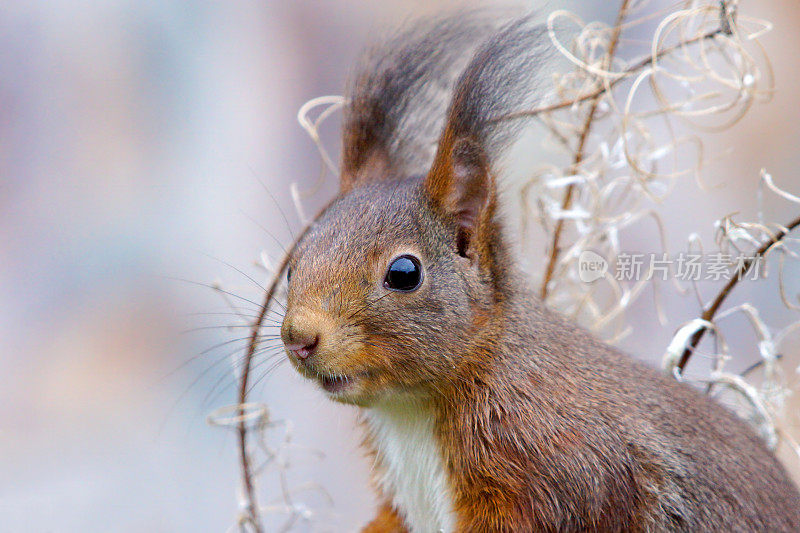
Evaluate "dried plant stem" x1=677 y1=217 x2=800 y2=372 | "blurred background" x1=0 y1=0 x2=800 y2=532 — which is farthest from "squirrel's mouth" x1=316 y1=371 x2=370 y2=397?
"blurred background" x1=0 y1=0 x2=800 y2=532

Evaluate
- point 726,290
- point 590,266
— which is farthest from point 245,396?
point 726,290

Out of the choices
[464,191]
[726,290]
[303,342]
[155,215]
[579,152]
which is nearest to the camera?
[303,342]

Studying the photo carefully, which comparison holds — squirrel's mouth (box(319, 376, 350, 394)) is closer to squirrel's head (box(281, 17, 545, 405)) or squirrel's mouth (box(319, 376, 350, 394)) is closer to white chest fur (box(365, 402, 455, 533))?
squirrel's head (box(281, 17, 545, 405))

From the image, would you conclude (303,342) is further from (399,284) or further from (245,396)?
(245,396)

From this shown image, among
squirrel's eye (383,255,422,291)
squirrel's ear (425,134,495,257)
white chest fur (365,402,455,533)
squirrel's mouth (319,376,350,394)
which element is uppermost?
squirrel's ear (425,134,495,257)

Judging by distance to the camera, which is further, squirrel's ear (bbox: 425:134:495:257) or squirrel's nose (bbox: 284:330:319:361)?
squirrel's ear (bbox: 425:134:495:257)

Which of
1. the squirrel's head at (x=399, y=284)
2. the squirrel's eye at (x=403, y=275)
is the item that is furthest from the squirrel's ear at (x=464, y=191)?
the squirrel's eye at (x=403, y=275)

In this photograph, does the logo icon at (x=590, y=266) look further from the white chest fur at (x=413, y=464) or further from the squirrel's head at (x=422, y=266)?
the white chest fur at (x=413, y=464)

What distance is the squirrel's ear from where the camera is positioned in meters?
1.66

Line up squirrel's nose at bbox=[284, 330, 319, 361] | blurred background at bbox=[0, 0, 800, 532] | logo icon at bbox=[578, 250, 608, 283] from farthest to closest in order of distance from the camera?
blurred background at bbox=[0, 0, 800, 532] → logo icon at bbox=[578, 250, 608, 283] → squirrel's nose at bbox=[284, 330, 319, 361]

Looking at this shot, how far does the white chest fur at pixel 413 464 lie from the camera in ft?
5.60

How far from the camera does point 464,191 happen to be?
170 cm

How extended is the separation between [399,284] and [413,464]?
417mm

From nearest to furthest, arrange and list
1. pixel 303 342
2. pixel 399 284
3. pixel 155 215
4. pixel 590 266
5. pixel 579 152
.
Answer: pixel 303 342 < pixel 399 284 < pixel 579 152 < pixel 590 266 < pixel 155 215
